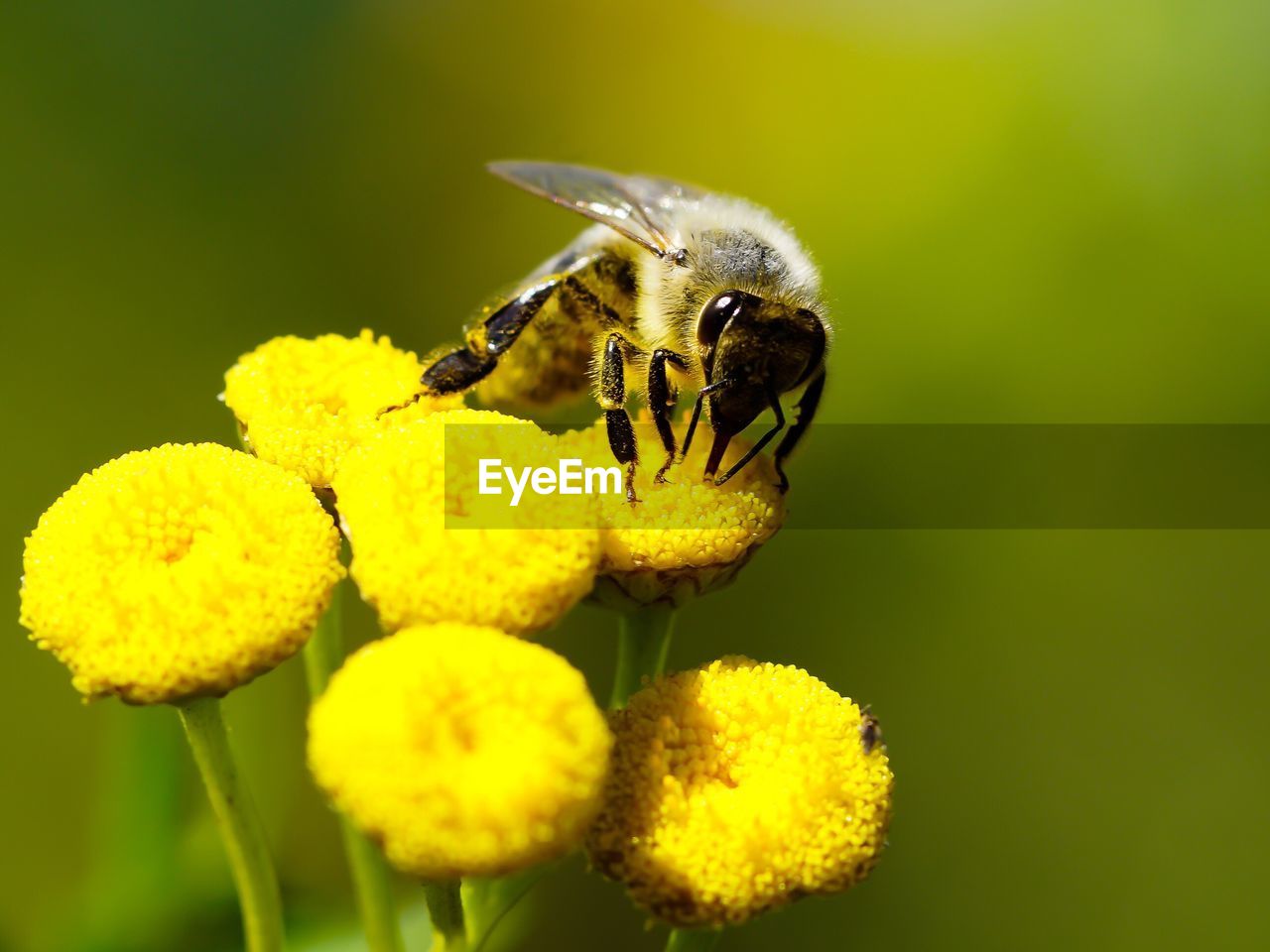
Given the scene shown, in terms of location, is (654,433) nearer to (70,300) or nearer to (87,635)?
(87,635)

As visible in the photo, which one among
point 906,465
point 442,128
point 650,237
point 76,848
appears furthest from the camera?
point 442,128

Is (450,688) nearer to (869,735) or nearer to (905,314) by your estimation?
(869,735)

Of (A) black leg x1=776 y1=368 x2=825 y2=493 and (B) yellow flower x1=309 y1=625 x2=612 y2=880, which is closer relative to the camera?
(B) yellow flower x1=309 y1=625 x2=612 y2=880

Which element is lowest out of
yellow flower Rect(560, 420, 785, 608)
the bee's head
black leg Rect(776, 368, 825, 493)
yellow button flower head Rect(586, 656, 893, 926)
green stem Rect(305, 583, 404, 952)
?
green stem Rect(305, 583, 404, 952)

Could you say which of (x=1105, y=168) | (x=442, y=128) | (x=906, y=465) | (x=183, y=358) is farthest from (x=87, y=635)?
(x=1105, y=168)

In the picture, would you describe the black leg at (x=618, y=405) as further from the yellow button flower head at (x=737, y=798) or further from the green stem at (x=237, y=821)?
the green stem at (x=237, y=821)

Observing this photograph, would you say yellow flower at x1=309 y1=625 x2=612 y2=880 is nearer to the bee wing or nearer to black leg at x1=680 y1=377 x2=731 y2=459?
black leg at x1=680 y1=377 x2=731 y2=459

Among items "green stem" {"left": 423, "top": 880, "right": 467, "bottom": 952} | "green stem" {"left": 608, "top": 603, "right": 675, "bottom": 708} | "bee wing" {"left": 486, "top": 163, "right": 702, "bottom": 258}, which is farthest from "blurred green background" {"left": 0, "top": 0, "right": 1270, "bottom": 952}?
"green stem" {"left": 423, "top": 880, "right": 467, "bottom": 952}
